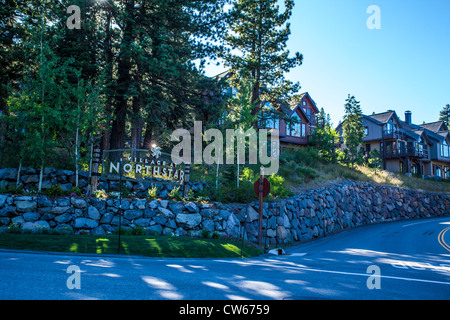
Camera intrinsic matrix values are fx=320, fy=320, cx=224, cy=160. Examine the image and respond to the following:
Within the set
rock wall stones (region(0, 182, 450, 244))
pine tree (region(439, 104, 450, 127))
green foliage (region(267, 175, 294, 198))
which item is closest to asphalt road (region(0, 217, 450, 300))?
rock wall stones (region(0, 182, 450, 244))

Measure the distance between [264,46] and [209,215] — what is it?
17936 mm

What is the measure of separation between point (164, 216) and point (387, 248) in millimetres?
10939

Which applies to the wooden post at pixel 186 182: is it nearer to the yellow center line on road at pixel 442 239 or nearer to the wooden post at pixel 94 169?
the wooden post at pixel 94 169

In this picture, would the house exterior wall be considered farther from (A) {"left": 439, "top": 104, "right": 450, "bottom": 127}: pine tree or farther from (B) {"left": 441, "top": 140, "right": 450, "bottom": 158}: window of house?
(A) {"left": 439, "top": 104, "right": 450, "bottom": 127}: pine tree

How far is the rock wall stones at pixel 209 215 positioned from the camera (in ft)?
43.9

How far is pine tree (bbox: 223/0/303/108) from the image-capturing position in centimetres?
2766

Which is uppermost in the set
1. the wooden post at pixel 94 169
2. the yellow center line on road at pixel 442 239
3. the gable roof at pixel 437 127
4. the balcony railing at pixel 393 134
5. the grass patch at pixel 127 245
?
the gable roof at pixel 437 127

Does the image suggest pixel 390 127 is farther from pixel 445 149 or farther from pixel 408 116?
pixel 445 149

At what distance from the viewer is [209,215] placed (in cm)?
1639

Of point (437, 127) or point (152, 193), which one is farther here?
point (437, 127)

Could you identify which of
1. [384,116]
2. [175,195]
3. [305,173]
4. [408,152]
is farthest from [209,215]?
[384,116]

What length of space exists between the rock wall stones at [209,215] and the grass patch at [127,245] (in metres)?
1.50

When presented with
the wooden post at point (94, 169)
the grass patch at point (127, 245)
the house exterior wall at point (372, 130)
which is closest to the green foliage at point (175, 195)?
the grass patch at point (127, 245)
